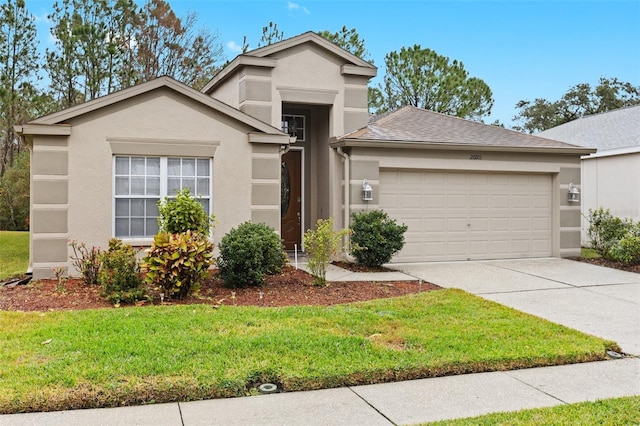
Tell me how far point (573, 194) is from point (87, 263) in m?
11.6

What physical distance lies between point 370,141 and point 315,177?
2.63 meters

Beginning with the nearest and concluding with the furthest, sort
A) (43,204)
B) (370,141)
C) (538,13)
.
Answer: (43,204) → (370,141) → (538,13)

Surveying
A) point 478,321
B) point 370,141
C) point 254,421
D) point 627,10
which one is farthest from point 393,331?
point 627,10

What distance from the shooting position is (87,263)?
30.1 feet

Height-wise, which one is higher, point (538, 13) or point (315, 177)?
point (538, 13)

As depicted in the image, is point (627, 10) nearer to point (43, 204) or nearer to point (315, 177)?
point (315, 177)

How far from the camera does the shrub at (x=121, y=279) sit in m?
7.74

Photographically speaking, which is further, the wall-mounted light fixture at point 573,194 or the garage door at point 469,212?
the wall-mounted light fixture at point 573,194

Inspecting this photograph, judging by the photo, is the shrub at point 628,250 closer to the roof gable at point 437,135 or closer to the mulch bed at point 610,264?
the mulch bed at point 610,264

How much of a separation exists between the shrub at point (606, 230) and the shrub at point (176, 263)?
10.1 m

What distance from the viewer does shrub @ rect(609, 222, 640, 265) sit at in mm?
11930

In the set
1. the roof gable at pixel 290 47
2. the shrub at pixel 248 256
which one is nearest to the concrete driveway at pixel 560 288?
the shrub at pixel 248 256

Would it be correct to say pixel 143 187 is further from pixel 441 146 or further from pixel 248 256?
pixel 441 146

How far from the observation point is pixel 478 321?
679 cm
